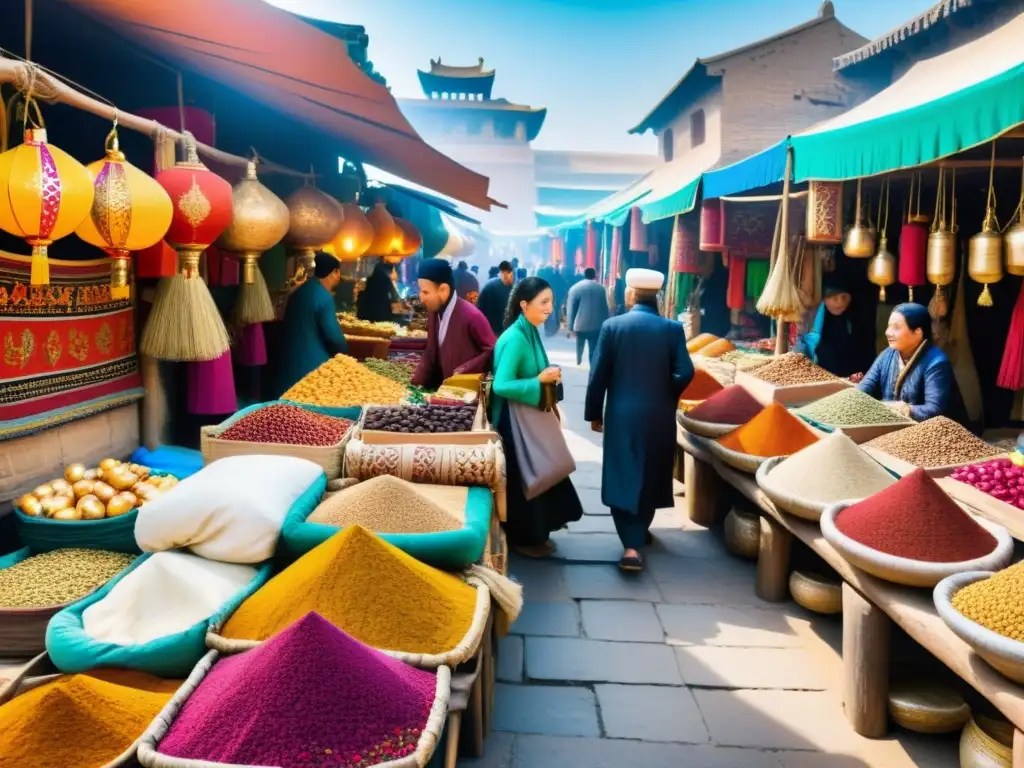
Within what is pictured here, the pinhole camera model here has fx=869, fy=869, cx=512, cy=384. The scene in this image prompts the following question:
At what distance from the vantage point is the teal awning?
327cm

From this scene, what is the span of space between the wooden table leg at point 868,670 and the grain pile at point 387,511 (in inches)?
51.1

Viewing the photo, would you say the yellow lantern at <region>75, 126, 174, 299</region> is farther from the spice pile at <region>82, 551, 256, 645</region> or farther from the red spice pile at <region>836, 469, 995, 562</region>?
the red spice pile at <region>836, 469, 995, 562</region>

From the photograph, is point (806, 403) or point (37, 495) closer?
point (37, 495)

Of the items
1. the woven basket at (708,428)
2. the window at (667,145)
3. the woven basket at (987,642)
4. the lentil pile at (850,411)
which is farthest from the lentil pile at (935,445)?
the window at (667,145)

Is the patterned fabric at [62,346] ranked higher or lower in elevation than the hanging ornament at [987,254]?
lower

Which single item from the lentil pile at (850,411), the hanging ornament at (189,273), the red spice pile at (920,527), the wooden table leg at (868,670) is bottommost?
the wooden table leg at (868,670)

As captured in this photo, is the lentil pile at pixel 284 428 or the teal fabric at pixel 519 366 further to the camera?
the teal fabric at pixel 519 366

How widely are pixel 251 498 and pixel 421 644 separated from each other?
68cm

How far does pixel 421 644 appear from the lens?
77.5 inches

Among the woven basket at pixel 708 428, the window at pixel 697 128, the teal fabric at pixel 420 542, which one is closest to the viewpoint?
the teal fabric at pixel 420 542

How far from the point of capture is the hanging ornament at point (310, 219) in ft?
14.1

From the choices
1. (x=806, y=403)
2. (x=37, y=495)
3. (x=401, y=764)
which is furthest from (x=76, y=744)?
(x=806, y=403)

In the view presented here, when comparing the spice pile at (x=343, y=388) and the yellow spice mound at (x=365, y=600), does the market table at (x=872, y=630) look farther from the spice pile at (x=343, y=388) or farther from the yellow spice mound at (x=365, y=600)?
the spice pile at (x=343, y=388)

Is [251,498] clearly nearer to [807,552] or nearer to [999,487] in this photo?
[999,487]
